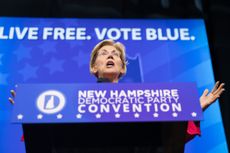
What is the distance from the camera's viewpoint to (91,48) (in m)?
3.63

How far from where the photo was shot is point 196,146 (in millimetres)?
2996

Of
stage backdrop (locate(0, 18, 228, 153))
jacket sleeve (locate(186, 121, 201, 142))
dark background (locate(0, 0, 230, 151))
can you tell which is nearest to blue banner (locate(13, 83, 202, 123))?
jacket sleeve (locate(186, 121, 201, 142))

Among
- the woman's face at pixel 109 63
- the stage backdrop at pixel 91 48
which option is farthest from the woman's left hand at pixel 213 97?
the stage backdrop at pixel 91 48

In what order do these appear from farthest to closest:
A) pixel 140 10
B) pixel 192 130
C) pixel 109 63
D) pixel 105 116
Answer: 1. pixel 140 10
2. pixel 109 63
3. pixel 192 130
4. pixel 105 116

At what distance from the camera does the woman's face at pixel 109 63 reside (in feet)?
8.55

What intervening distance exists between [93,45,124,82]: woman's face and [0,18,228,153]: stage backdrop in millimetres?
693

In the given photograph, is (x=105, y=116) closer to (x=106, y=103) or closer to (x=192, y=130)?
(x=106, y=103)

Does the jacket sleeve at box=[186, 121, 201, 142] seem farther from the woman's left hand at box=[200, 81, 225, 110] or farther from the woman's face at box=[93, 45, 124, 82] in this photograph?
the woman's face at box=[93, 45, 124, 82]

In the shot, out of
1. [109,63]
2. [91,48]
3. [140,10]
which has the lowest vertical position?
[109,63]

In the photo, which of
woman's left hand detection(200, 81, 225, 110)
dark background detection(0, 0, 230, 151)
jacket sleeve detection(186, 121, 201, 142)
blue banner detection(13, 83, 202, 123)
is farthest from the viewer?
dark background detection(0, 0, 230, 151)

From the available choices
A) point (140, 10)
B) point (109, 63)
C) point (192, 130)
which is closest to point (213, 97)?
point (192, 130)

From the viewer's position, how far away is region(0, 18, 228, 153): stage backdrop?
11.0 ft

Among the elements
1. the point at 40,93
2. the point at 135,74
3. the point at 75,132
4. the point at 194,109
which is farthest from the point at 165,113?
the point at 135,74

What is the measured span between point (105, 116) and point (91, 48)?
2.01 meters
